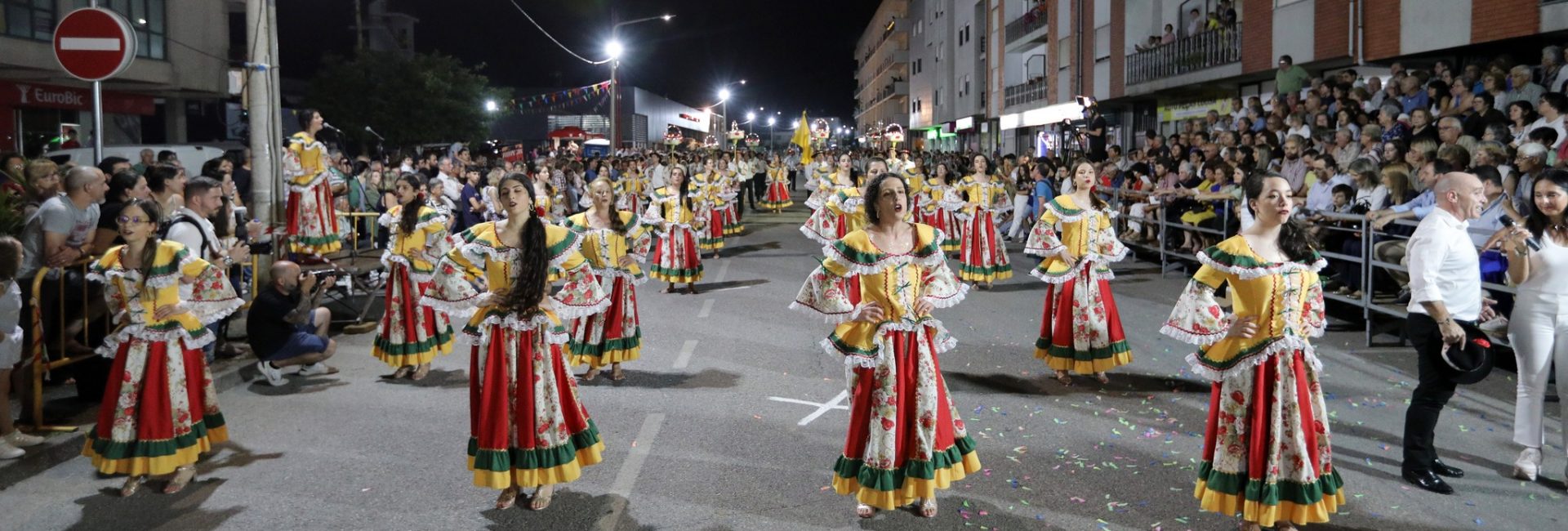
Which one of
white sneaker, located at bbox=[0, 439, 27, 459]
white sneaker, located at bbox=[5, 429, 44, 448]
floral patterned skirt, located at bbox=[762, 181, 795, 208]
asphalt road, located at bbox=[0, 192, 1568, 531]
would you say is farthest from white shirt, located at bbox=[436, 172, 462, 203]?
floral patterned skirt, located at bbox=[762, 181, 795, 208]

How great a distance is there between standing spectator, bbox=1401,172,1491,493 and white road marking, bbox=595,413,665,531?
411 cm

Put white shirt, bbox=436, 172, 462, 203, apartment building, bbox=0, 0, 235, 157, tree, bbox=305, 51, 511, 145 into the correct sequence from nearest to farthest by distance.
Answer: white shirt, bbox=436, 172, 462, 203
apartment building, bbox=0, 0, 235, 157
tree, bbox=305, 51, 511, 145

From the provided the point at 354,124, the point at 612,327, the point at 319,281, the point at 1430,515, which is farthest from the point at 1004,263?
the point at 354,124

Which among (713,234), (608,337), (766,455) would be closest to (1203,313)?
(766,455)

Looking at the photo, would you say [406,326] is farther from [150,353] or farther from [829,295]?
[829,295]

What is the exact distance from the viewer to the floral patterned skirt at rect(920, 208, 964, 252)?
17.5 meters

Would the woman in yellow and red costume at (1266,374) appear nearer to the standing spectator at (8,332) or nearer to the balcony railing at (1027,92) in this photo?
the standing spectator at (8,332)

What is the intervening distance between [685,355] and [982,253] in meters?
6.02

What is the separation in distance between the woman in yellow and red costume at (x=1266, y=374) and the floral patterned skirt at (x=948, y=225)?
12186 mm

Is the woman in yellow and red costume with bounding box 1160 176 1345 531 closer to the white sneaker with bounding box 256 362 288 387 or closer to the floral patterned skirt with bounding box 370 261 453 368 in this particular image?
Answer: the floral patterned skirt with bounding box 370 261 453 368


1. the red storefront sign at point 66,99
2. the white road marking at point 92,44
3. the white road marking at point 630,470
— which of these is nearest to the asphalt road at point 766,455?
the white road marking at point 630,470

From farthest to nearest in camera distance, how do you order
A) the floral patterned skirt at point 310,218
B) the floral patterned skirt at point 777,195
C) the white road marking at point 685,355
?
the floral patterned skirt at point 777,195, the floral patterned skirt at point 310,218, the white road marking at point 685,355

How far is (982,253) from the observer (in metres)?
15.0

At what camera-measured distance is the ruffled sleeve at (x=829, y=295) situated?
5504 millimetres
